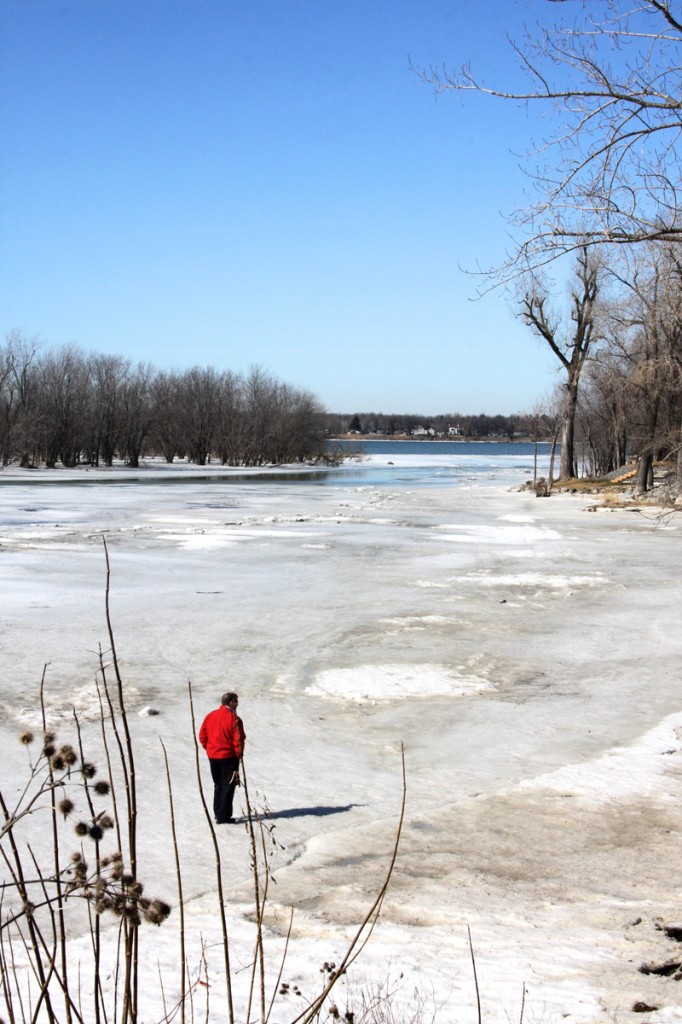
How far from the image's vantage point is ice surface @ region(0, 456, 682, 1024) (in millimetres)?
5164

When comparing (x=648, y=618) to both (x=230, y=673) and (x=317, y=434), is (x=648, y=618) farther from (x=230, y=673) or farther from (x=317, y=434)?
(x=317, y=434)

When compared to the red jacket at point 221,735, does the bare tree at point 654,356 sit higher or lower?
higher

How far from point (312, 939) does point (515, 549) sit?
19232mm

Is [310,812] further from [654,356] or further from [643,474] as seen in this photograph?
[643,474]

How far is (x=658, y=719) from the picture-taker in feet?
32.3

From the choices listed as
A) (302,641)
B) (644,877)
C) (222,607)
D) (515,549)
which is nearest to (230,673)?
(302,641)

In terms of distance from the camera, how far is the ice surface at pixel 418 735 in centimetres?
516

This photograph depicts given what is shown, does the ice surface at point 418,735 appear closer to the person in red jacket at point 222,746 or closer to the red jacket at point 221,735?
the person in red jacket at point 222,746

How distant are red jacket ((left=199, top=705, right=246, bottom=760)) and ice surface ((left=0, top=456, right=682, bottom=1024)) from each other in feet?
1.92

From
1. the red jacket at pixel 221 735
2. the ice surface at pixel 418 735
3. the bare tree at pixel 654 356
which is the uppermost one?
the bare tree at pixel 654 356

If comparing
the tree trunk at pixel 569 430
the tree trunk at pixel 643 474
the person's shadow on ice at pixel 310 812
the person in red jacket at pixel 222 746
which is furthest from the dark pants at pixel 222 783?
the tree trunk at pixel 569 430

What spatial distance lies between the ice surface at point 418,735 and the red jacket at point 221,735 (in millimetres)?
585

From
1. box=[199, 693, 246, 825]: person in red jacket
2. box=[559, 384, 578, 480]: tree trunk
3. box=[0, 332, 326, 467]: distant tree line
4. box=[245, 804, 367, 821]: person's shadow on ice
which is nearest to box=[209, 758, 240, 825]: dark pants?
box=[199, 693, 246, 825]: person in red jacket

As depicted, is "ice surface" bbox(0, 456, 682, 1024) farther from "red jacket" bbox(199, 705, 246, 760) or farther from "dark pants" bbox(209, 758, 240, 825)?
"red jacket" bbox(199, 705, 246, 760)
